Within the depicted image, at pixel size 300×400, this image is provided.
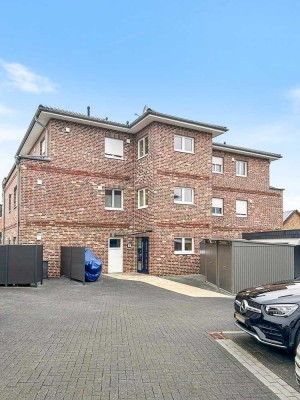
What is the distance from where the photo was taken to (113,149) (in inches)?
778

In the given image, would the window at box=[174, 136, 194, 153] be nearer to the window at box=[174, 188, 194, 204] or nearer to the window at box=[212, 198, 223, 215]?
the window at box=[174, 188, 194, 204]

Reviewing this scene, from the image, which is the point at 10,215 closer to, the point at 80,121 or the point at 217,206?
the point at 80,121

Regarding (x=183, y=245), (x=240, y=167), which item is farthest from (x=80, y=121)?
(x=240, y=167)

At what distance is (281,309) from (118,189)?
15.0m

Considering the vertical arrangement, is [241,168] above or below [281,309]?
above

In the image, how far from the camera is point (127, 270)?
19609 mm

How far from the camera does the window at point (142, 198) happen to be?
19284 millimetres

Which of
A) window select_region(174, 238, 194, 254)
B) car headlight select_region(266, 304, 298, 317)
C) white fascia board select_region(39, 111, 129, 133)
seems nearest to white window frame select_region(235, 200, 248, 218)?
window select_region(174, 238, 194, 254)

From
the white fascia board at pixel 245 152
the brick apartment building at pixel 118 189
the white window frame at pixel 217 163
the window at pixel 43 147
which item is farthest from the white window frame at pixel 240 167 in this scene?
the window at pixel 43 147

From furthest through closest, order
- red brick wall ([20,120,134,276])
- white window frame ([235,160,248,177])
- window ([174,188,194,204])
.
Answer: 1. white window frame ([235,160,248,177])
2. window ([174,188,194,204])
3. red brick wall ([20,120,134,276])

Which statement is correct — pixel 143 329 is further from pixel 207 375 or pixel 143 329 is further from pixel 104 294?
pixel 104 294

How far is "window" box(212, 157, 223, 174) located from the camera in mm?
23812

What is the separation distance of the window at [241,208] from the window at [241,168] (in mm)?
2006

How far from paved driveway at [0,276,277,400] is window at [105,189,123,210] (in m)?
9.28
